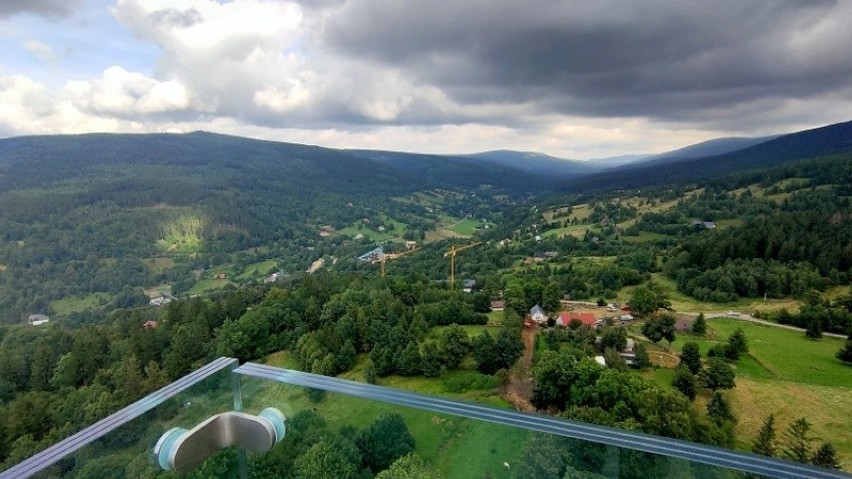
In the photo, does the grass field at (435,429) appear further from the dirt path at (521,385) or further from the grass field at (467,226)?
the grass field at (467,226)

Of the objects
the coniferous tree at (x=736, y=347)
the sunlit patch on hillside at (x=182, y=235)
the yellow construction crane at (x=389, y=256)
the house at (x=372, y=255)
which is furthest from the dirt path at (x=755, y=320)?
the sunlit patch on hillside at (x=182, y=235)

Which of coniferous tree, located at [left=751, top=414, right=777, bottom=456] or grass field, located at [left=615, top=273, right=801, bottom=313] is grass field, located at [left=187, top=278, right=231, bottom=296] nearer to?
grass field, located at [left=615, top=273, right=801, bottom=313]

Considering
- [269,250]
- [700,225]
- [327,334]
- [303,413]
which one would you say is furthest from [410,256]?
[303,413]

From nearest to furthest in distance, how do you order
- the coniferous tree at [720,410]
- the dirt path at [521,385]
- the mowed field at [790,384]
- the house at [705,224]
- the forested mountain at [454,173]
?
the coniferous tree at [720,410]
the mowed field at [790,384]
the dirt path at [521,385]
the house at [705,224]
the forested mountain at [454,173]

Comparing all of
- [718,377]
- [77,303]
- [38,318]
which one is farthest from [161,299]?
[718,377]

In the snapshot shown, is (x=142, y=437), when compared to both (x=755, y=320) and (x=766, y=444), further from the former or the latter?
(x=755, y=320)

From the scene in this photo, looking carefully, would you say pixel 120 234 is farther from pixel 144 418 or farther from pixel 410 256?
pixel 144 418
